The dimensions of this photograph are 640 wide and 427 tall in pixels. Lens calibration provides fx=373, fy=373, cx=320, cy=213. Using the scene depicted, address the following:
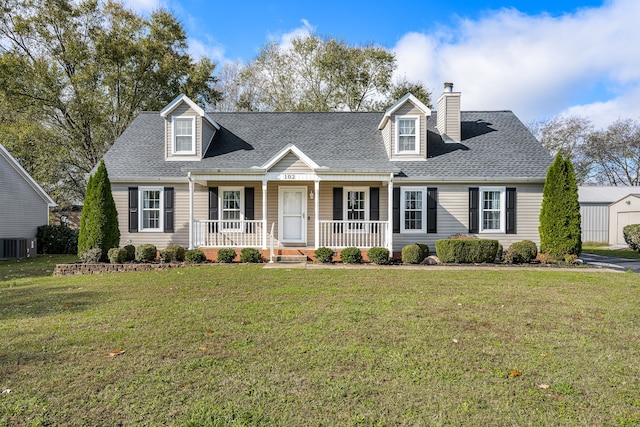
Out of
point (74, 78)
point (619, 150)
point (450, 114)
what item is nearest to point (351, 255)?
point (450, 114)

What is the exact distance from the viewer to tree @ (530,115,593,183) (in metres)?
33.9

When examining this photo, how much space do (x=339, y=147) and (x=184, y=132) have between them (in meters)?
6.24

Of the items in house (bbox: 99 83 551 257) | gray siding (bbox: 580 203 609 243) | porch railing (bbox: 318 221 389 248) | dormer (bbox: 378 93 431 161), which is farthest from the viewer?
gray siding (bbox: 580 203 609 243)

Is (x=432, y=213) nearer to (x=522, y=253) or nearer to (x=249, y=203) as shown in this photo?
(x=522, y=253)

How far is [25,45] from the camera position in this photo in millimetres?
22422

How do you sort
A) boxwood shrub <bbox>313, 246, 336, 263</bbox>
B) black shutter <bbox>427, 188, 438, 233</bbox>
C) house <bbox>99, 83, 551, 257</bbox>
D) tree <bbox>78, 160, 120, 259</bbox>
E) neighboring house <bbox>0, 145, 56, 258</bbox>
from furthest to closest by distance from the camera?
neighboring house <bbox>0, 145, 56, 258</bbox>, black shutter <bbox>427, 188, 438, 233</bbox>, house <bbox>99, 83, 551, 257</bbox>, boxwood shrub <bbox>313, 246, 336, 263</bbox>, tree <bbox>78, 160, 120, 259</bbox>

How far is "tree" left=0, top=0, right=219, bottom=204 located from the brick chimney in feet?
56.9

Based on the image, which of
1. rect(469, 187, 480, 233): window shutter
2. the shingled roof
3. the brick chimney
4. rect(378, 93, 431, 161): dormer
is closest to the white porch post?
the shingled roof

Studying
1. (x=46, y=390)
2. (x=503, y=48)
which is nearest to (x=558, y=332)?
(x=46, y=390)

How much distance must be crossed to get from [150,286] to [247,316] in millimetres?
3602

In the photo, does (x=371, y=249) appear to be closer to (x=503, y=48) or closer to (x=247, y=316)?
(x=247, y=316)

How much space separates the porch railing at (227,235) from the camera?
43.1 ft

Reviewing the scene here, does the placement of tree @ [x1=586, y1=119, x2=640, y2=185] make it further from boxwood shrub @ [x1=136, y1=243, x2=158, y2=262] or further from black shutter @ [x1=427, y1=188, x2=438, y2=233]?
boxwood shrub @ [x1=136, y1=243, x2=158, y2=262]

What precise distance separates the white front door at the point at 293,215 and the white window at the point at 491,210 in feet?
21.9
